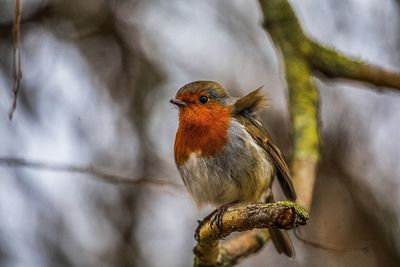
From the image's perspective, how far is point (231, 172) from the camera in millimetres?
3643

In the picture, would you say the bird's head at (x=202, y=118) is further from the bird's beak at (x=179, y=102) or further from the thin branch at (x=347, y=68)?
the thin branch at (x=347, y=68)

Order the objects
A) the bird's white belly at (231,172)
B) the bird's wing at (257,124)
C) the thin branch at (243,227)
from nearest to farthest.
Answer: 1. the thin branch at (243,227)
2. the bird's white belly at (231,172)
3. the bird's wing at (257,124)

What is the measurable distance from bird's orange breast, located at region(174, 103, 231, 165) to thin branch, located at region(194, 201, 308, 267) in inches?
21.9

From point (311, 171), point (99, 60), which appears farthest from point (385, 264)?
point (99, 60)

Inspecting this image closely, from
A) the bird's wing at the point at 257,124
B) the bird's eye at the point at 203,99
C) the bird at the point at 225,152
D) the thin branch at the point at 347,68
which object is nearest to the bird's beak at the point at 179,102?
the bird at the point at 225,152

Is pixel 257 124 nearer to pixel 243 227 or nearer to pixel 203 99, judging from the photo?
pixel 203 99

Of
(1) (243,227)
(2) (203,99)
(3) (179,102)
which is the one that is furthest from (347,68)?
(1) (243,227)

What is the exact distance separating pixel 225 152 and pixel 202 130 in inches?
8.1

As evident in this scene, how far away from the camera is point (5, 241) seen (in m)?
5.11

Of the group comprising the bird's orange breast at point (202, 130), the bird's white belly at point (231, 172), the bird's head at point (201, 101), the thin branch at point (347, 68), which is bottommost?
the bird's white belly at point (231, 172)

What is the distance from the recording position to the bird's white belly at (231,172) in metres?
3.65

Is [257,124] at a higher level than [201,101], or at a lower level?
lower

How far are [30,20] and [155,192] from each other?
71.1 inches

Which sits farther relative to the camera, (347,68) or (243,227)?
(347,68)
